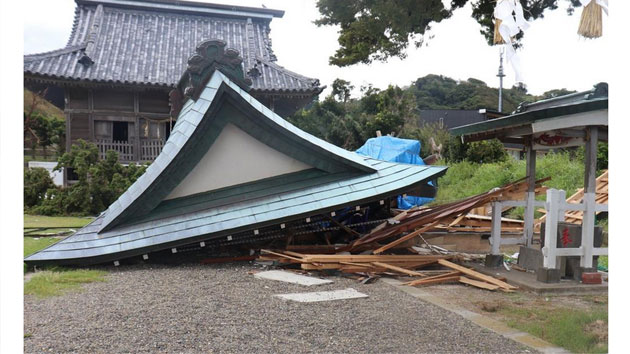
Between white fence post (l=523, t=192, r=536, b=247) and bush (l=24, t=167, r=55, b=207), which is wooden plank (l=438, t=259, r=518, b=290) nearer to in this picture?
white fence post (l=523, t=192, r=536, b=247)

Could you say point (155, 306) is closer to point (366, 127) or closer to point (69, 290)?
point (69, 290)

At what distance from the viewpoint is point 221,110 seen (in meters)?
7.82

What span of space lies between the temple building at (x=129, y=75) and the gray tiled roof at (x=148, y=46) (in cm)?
3

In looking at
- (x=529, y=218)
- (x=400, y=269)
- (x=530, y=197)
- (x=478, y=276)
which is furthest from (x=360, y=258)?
(x=530, y=197)

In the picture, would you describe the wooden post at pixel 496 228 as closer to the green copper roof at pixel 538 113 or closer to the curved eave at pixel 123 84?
the green copper roof at pixel 538 113

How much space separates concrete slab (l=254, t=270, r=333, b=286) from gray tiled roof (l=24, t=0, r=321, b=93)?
10419 mm

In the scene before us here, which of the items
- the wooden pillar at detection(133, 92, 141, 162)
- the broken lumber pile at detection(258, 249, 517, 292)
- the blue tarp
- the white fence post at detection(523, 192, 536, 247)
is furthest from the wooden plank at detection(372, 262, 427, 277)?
the wooden pillar at detection(133, 92, 141, 162)

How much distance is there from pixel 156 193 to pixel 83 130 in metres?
10.5

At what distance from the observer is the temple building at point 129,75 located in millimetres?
15773

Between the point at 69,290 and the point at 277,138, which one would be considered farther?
the point at 277,138

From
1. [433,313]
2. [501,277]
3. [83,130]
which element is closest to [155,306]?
[433,313]

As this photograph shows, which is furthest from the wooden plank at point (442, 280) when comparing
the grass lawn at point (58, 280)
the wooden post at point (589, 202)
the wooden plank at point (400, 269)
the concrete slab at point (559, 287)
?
the grass lawn at point (58, 280)

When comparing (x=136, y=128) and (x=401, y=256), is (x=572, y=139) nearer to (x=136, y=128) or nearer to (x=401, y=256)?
(x=401, y=256)

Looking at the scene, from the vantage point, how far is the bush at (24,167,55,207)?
1379 centimetres
